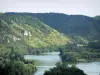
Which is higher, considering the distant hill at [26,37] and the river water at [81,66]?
the distant hill at [26,37]

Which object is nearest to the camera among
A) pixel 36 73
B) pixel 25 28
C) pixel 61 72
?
pixel 61 72

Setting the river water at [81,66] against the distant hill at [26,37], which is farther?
the distant hill at [26,37]

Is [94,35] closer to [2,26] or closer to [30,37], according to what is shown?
[30,37]

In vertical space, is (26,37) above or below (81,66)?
above

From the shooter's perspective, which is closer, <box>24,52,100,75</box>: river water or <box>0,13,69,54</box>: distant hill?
<box>24,52,100,75</box>: river water

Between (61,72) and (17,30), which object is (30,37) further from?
(61,72)

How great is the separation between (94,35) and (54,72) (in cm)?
13712

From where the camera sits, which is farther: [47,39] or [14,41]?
[47,39]

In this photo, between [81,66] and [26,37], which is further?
[26,37]

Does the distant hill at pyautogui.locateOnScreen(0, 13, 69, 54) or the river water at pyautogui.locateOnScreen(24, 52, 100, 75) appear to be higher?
the distant hill at pyautogui.locateOnScreen(0, 13, 69, 54)

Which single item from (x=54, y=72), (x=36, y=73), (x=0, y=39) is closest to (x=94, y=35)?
(x=0, y=39)

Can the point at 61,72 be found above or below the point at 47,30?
below

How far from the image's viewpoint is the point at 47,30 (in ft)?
644

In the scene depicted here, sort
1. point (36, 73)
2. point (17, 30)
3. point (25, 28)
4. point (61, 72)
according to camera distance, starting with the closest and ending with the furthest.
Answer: point (61, 72) < point (36, 73) < point (17, 30) < point (25, 28)
